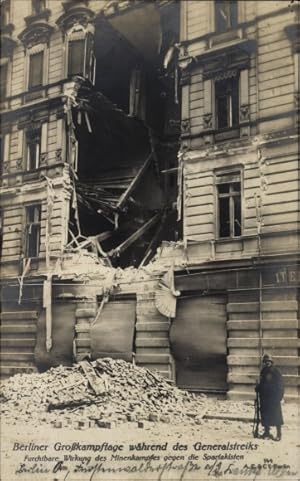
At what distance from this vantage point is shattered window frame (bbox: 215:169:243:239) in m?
4.86

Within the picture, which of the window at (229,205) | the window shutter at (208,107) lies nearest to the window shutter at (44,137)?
the window shutter at (208,107)

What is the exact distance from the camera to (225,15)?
5199mm

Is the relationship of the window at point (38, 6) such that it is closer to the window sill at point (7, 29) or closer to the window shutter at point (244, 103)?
the window sill at point (7, 29)

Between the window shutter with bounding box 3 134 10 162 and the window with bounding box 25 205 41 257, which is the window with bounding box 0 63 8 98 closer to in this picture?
the window shutter with bounding box 3 134 10 162

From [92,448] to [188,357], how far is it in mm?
1101

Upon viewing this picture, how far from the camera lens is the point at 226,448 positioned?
4254mm

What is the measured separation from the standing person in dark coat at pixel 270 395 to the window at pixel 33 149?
3197 millimetres

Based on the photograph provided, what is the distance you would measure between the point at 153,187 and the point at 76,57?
5.44 feet

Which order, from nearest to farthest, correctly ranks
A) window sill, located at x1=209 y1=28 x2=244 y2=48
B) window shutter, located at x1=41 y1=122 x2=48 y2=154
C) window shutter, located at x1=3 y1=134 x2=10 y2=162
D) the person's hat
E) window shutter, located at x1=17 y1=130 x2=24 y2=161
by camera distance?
the person's hat → window sill, located at x1=209 y1=28 x2=244 y2=48 → window shutter, located at x1=41 y1=122 x2=48 y2=154 → window shutter, located at x1=17 y1=130 x2=24 y2=161 → window shutter, located at x1=3 y1=134 x2=10 y2=162

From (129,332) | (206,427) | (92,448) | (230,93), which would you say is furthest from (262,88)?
(92,448)

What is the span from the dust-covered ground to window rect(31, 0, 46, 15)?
4274 mm

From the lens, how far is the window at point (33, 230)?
19.0 ft

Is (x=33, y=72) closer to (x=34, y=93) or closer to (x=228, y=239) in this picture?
(x=34, y=93)

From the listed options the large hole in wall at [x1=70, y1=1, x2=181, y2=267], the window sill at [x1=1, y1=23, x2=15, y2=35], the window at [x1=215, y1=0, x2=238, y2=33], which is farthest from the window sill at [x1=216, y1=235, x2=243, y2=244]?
the window sill at [x1=1, y1=23, x2=15, y2=35]
